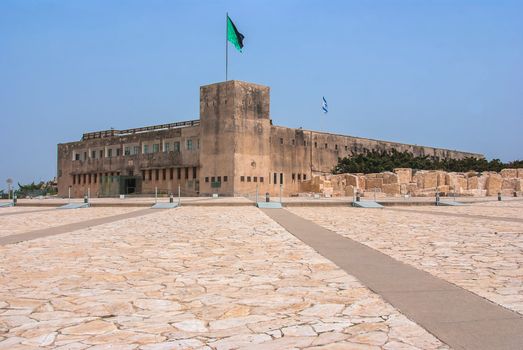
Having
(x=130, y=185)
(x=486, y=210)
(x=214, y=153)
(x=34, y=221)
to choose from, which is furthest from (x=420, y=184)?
(x=34, y=221)

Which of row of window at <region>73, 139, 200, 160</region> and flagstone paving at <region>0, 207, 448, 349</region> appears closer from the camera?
flagstone paving at <region>0, 207, 448, 349</region>

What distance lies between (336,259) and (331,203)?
20.6 m

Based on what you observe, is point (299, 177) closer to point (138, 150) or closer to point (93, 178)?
point (138, 150)

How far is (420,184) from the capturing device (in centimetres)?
4906

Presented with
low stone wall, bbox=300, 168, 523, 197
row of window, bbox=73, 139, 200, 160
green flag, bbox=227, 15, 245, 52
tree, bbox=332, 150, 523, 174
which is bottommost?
low stone wall, bbox=300, 168, 523, 197

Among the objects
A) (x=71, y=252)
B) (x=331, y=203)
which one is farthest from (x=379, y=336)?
(x=331, y=203)

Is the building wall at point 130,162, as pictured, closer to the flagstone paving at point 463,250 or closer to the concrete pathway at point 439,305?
the flagstone paving at point 463,250

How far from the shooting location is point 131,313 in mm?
4988

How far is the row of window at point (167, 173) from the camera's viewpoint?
171 ft

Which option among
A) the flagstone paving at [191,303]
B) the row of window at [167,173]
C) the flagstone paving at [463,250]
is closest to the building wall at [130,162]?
the row of window at [167,173]

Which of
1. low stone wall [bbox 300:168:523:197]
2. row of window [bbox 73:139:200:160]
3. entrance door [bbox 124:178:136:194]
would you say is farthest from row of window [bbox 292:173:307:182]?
entrance door [bbox 124:178:136:194]

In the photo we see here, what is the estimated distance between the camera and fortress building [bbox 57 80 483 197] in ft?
160

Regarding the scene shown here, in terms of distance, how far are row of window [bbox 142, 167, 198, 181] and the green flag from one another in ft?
43.7

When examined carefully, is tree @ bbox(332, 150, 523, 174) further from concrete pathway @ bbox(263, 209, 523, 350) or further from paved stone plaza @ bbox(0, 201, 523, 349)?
concrete pathway @ bbox(263, 209, 523, 350)
